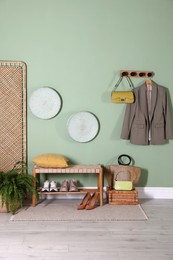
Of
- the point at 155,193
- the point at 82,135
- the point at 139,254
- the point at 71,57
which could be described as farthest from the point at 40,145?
the point at 139,254

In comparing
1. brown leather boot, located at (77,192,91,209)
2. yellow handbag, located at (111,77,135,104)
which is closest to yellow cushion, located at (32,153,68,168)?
brown leather boot, located at (77,192,91,209)

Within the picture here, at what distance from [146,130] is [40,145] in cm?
133

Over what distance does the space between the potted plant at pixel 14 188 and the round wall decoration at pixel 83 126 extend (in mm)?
748

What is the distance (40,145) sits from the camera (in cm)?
402

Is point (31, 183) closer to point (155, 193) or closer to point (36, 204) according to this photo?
point (36, 204)

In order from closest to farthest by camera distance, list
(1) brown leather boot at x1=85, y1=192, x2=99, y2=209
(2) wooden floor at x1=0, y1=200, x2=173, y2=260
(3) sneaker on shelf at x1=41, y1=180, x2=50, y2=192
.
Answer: (2) wooden floor at x1=0, y1=200, x2=173, y2=260
(1) brown leather boot at x1=85, y1=192, x2=99, y2=209
(3) sneaker on shelf at x1=41, y1=180, x2=50, y2=192

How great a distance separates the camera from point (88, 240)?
2783 mm

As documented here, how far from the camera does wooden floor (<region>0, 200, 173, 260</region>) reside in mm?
2514

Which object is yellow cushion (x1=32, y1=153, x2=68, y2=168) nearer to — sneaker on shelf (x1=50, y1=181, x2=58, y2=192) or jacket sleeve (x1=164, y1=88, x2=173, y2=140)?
sneaker on shelf (x1=50, y1=181, x2=58, y2=192)

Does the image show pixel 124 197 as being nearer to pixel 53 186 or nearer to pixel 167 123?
pixel 53 186

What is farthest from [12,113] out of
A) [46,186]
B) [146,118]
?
[146,118]

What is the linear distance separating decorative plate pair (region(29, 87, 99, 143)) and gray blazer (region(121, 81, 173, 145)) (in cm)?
41

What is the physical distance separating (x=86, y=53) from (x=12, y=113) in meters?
1.18

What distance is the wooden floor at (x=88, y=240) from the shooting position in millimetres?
2514
